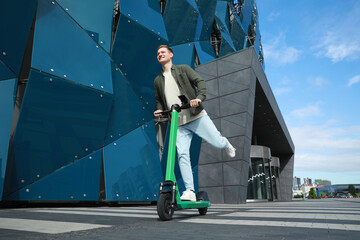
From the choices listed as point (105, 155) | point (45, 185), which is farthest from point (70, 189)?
point (105, 155)

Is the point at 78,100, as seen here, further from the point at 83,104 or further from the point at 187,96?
the point at 187,96

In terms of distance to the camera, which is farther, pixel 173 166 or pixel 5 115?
pixel 5 115

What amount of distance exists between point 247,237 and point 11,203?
5.77 m

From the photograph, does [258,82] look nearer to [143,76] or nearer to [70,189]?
[143,76]

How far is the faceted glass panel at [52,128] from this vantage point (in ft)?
16.0

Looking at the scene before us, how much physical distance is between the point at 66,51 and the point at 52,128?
1.66m

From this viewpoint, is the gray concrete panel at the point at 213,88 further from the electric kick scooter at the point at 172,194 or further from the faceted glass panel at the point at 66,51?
the electric kick scooter at the point at 172,194

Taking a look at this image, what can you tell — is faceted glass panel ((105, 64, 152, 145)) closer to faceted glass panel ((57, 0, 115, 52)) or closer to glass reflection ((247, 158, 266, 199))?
faceted glass panel ((57, 0, 115, 52))

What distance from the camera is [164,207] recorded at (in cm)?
277

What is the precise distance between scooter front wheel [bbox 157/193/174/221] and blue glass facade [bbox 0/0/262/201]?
322 cm

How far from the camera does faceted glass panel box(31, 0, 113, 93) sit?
5293 mm

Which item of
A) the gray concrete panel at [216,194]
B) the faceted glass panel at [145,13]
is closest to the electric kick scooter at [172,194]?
the faceted glass panel at [145,13]

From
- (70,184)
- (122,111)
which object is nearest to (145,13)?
(122,111)

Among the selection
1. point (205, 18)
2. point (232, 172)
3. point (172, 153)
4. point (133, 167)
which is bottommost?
point (232, 172)
